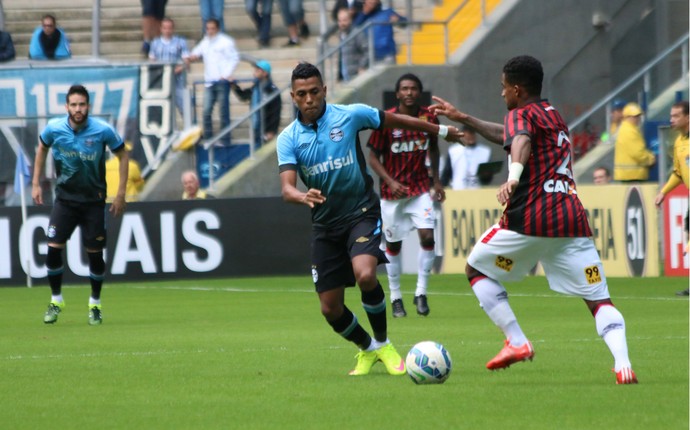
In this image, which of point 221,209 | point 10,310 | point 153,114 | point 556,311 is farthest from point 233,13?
point 556,311

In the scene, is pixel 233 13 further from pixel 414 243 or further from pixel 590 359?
pixel 590 359

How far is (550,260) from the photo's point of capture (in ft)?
31.3

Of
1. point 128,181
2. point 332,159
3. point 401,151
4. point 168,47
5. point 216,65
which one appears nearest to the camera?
point 332,159

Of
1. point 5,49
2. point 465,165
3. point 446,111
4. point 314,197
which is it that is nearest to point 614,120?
point 465,165

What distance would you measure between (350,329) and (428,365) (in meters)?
0.91

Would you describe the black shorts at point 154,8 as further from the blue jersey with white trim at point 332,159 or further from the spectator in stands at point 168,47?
the blue jersey with white trim at point 332,159

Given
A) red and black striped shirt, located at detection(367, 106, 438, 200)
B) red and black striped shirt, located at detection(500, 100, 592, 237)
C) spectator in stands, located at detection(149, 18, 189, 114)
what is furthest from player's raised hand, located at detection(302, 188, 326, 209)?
spectator in stands, located at detection(149, 18, 189, 114)

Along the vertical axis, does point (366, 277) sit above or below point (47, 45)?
below

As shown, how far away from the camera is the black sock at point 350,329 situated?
10.3 meters

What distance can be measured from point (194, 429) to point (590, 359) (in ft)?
12.9

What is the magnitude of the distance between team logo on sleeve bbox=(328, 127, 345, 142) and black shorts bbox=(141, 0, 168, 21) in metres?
19.1

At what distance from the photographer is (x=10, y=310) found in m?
17.7

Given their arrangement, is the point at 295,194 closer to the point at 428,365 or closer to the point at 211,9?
the point at 428,365

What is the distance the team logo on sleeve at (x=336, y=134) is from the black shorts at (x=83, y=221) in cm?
567
